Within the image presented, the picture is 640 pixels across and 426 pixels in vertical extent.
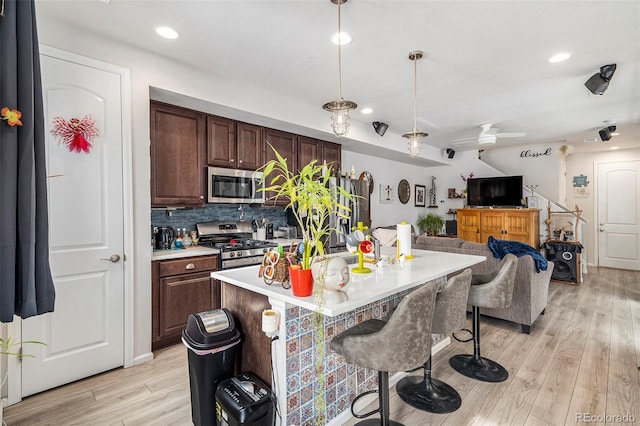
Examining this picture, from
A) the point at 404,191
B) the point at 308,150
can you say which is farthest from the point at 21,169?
the point at 404,191

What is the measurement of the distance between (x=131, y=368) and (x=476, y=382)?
271cm

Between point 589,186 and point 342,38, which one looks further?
point 589,186

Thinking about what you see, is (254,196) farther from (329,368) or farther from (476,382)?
(476,382)

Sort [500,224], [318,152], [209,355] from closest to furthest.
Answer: [209,355], [318,152], [500,224]

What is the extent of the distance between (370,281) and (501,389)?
142 centimetres

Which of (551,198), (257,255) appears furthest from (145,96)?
(551,198)

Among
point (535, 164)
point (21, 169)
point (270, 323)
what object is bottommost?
point (270, 323)

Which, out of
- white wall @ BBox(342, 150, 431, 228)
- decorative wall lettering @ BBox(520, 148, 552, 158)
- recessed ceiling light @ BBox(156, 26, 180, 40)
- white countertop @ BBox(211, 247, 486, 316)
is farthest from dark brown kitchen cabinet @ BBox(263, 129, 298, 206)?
decorative wall lettering @ BBox(520, 148, 552, 158)

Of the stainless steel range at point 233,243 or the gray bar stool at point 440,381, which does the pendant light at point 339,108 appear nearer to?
the gray bar stool at point 440,381

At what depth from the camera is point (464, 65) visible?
9.77ft

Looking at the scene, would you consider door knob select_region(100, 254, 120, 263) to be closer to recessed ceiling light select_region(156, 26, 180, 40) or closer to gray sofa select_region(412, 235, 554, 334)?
recessed ceiling light select_region(156, 26, 180, 40)

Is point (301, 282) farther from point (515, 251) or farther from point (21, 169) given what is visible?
point (515, 251)

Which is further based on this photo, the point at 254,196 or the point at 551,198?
the point at 551,198

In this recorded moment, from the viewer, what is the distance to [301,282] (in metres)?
1.53
